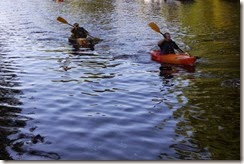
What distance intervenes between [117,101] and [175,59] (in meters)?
6.03

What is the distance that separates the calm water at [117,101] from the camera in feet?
30.6

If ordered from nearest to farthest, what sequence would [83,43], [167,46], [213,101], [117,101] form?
[213,101] < [117,101] < [167,46] < [83,43]

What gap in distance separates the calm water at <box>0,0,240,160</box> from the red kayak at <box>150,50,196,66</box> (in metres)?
0.38

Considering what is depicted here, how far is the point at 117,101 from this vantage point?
44.2ft

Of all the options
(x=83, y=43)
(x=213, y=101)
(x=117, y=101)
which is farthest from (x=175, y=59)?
(x=83, y=43)

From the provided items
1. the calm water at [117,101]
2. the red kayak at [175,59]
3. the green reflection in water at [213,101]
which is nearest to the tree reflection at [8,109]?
the calm water at [117,101]

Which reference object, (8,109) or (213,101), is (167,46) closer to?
(213,101)

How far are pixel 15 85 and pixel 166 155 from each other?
850 centimetres

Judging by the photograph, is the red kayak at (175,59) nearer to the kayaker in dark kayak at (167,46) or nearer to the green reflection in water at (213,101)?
the kayaker in dark kayak at (167,46)

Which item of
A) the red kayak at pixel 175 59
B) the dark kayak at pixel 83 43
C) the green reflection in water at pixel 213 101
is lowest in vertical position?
the green reflection in water at pixel 213 101

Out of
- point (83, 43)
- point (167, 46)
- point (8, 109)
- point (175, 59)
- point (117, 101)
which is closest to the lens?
point (8, 109)

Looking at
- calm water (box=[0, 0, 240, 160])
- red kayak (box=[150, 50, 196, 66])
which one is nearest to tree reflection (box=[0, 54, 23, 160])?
calm water (box=[0, 0, 240, 160])

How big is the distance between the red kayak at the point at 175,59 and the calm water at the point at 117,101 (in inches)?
15.1

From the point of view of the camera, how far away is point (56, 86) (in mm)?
15539
